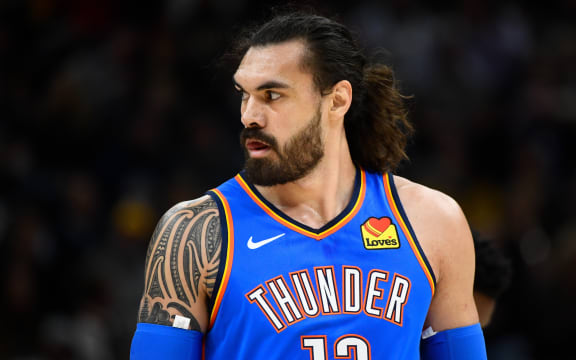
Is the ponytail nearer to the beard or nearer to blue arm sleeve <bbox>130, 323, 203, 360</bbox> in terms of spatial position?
the beard

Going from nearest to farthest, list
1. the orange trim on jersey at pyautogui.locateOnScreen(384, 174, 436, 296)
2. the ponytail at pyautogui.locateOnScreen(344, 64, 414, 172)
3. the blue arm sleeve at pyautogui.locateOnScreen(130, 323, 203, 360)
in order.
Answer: the blue arm sleeve at pyautogui.locateOnScreen(130, 323, 203, 360), the orange trim on jersey at pyautogui.locateOnScreen(384, 174, 436, 296), the ponytail at pyautogui.locateOnScreen(344, 64, 414, 172)

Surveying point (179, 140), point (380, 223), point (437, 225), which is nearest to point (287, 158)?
point (380, 223)

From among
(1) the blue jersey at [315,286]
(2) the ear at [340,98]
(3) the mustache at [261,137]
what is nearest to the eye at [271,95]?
(3) the mustache at [261,137]

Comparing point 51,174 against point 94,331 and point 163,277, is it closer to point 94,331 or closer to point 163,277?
point 94,331

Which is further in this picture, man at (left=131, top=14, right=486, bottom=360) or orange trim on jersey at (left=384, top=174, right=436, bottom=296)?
orange trim on jersey at (left=384, top=174, right=436, bottom=296)

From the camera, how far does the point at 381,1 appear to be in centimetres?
893

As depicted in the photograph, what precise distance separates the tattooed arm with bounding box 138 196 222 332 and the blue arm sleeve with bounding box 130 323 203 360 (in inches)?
1.1

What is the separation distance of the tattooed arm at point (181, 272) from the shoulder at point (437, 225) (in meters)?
0.83

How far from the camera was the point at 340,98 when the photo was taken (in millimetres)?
3338

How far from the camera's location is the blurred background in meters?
7.01

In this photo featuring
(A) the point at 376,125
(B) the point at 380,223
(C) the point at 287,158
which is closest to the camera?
(C) the point at 287,158

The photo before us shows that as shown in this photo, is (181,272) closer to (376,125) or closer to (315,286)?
(315,286)

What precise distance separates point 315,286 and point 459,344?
693 millimetres

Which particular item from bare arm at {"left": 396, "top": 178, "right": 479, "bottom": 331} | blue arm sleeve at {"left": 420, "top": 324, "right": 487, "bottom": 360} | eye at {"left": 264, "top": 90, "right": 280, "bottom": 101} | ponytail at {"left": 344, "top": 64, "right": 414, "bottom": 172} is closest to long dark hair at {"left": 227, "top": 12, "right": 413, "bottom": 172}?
ponytail at {"left": 344, "top": 64, "right": 414, "bottom": 172}
